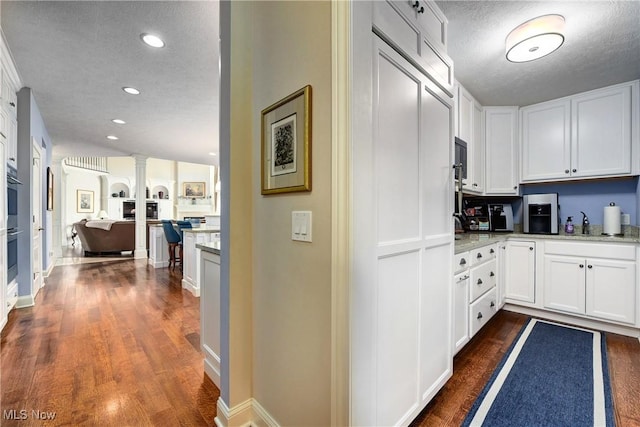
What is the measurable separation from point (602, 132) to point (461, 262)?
7.52 ft

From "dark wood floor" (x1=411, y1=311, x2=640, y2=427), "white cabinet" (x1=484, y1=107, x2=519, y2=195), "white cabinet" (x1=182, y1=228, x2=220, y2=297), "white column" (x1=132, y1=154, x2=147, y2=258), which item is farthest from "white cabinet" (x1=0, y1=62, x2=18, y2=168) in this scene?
"white cabinet" (x1=484, y1=107, x2=519, y2=195)

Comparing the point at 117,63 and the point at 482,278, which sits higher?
the point at 117,63

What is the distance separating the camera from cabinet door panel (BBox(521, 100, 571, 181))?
3.03 metres

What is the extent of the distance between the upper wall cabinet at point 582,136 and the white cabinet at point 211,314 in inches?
137

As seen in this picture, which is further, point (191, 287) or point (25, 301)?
point (191, 287)

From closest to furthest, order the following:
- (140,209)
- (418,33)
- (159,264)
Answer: (418,33) → (159,264) → (140,209)

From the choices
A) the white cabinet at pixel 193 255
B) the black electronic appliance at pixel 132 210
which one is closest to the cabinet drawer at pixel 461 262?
the white cabinet at pixel 193 255

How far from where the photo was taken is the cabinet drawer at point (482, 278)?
2195 mm

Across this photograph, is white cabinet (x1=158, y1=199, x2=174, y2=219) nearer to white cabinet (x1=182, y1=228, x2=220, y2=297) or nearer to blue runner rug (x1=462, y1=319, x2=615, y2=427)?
white cabinet (x1=182, y1=228, x2=220, y2=297)

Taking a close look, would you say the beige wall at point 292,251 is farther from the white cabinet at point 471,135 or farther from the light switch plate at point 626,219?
the light switch plate at point 626,219

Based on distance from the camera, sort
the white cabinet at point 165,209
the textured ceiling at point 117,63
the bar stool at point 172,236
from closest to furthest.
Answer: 1. the textured ceiling at point 117,63
2. the bar stool at point 172,236
3. the white cabinet at point 165,209

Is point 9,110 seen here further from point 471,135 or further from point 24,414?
point 471,135

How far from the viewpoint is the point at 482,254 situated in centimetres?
238

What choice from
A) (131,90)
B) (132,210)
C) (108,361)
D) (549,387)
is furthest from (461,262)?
(132,210)
